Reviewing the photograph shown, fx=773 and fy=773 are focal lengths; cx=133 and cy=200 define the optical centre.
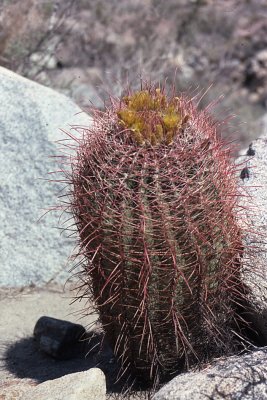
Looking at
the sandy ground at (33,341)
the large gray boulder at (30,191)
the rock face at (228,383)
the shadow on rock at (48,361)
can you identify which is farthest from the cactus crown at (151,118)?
the large gray boulder at (30,191)

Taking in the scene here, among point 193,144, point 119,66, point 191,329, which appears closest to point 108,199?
point 193,144

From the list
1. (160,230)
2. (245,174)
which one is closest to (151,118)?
(160,230)

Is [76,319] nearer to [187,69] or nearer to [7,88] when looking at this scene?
[7,88]

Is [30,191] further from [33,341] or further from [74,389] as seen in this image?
[74,389]

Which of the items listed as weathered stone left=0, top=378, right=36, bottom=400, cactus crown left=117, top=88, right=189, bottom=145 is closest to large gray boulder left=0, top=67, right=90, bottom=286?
weathered stone left=0, top=378, right=36, bottom=400

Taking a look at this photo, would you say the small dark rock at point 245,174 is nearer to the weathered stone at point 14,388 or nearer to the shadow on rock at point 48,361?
the shadow on rock at point 48,361

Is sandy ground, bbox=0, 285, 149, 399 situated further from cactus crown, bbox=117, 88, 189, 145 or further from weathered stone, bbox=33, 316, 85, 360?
cactus crown, bbox=117, 88, 189, 145
